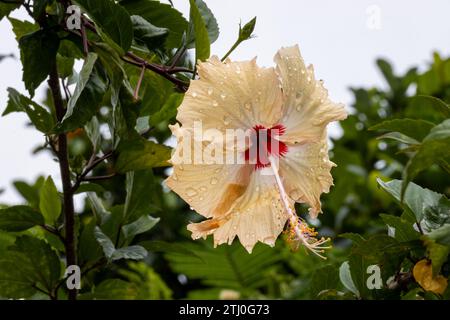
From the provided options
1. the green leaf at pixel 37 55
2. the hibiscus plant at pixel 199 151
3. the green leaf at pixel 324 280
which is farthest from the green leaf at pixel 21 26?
the green leaf at pixel 324 280

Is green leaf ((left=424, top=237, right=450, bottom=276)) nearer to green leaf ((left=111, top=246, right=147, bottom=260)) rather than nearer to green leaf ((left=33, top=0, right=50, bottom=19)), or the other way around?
green leaf ((left=111, top=246, right=147, bottom=260))

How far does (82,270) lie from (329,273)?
1.82 ft

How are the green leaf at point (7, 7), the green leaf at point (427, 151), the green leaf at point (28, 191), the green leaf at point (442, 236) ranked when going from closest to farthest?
the green leaf at point (427, 151) → the green leaf at point (442, 236) → the green leaf at point (7, 7) → the green leaf at point (28, 191)

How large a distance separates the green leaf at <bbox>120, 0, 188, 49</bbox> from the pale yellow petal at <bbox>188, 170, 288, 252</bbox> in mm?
387

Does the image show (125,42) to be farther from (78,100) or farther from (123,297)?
(123,297)

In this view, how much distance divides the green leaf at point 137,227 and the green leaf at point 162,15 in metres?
0.46

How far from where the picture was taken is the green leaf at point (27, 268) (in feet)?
5.13

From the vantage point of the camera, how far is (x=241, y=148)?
1170 millimetres

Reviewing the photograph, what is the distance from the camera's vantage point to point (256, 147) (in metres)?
1.20

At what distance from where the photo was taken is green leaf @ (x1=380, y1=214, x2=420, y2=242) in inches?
49.1

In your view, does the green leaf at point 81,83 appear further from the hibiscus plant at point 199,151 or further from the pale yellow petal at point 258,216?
the pale yellow petal at point 258,216

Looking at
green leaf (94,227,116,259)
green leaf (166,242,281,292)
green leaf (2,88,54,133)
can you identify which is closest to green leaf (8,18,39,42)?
green leaf (2,88,54,133)

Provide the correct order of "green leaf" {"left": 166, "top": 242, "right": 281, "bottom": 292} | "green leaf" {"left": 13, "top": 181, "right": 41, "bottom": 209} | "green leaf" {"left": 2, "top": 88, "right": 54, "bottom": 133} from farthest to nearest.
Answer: "green leaf" {"left": 166, "top": 242, "right": 281, "bottom": 292} < "green leaf" {"left": 13, "top": 181, "right": 41, "bottom": 209} < "green leaf" {"left": 2, "top": 88, "right": 54, "bottom": 133}
